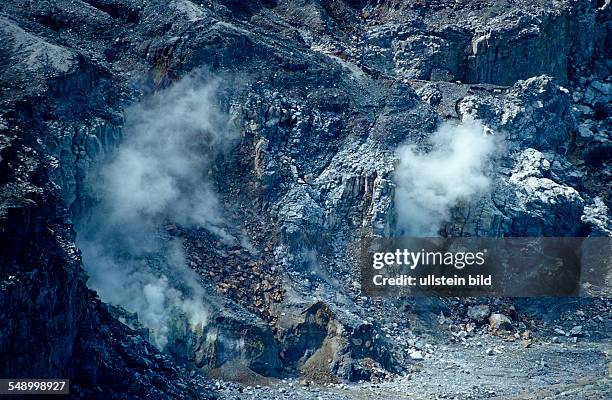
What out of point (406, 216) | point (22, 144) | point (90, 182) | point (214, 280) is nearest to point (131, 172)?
point (90, 182)

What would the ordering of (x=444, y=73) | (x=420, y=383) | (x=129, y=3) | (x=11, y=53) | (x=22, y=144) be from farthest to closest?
(x=444, y=73), (x=129, y=3), (x=11, y=53), (x=420, y=383), (x=22, y=144)

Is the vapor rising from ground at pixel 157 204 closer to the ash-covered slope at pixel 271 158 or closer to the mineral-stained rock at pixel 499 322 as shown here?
the ash-covered slope at pixel 271 158

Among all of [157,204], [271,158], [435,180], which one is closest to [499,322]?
[435,180]

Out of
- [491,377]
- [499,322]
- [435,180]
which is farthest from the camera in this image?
[435,180]

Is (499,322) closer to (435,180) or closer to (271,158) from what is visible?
(435,180)

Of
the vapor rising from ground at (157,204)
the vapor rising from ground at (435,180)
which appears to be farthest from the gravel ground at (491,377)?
the vapor rising from ground at (435,180)

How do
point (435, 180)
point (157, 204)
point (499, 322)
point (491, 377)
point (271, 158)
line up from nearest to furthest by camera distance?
point (491, 377) → point (157, 204) → point (499, 322) → point (271, 158) → point (435, 180)

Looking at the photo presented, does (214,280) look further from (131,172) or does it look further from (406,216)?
(406,216)
